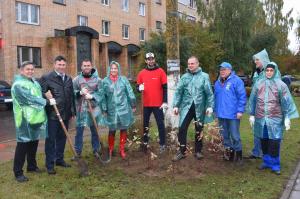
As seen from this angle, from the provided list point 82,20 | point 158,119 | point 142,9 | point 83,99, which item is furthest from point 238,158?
point 142,9

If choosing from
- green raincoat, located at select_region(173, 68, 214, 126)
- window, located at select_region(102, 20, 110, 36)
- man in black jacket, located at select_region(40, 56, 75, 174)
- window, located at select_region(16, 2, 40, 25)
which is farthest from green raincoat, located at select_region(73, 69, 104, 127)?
window, located at select_region(102, 20, 110, 36)

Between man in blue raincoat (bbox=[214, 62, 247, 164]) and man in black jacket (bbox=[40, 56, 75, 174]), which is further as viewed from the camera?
man in blue raincoat (bbox=[214, 62, 247, 164])

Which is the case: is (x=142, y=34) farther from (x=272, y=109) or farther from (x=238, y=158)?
(x=272, y=109)

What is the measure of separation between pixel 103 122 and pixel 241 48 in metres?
22.6

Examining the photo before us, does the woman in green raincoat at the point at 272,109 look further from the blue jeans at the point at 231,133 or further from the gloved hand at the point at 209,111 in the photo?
the gloved hand at the point at 209,111

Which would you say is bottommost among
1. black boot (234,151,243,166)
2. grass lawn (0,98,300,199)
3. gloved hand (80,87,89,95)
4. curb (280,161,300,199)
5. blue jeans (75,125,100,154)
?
curb (280,161,300,199)

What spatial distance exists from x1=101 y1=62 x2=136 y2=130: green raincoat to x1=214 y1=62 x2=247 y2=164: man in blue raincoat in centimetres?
149

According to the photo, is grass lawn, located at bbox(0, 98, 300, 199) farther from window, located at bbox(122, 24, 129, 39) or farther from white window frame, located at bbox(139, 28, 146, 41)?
white window frame, located at bbox(139, 28, 146, 41)

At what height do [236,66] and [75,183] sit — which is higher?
[236,66]

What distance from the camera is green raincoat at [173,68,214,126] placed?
675 centimetres

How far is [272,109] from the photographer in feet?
21.1

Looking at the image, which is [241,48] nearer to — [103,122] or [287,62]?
[287,62]

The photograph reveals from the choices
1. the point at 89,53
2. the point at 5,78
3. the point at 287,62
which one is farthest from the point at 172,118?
the point at 287,62

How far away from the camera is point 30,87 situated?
233 inches
